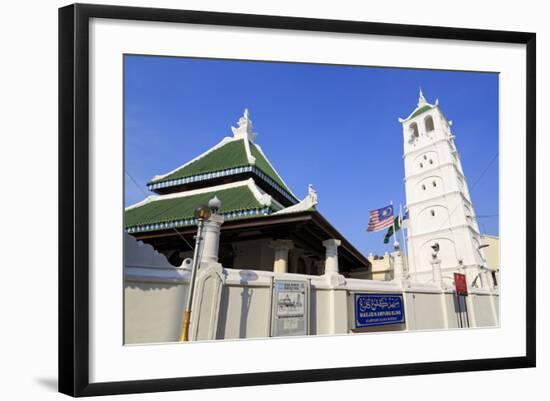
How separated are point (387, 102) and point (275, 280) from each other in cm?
264

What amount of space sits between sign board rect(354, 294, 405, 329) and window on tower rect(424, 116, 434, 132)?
223 centimetres

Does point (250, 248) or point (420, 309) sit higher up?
point (250, 248)

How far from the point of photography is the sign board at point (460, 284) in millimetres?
9383

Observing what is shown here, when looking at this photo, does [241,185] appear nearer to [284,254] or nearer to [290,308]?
[284,254]

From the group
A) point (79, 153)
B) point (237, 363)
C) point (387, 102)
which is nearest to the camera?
point (79, 153)

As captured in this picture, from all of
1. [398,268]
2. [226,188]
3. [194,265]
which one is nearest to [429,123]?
[398,268]

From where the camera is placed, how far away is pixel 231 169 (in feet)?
30.8

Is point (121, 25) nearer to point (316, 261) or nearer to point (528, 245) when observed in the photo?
point (316, 261)

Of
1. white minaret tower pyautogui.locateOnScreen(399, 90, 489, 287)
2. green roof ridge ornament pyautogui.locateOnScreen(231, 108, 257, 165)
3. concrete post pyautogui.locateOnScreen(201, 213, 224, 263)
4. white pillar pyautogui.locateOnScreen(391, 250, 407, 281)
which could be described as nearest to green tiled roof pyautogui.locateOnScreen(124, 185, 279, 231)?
concrete post pyautogui.locateOnScreen(201, 213, 224, 263)

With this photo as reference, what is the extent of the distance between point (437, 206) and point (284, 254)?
2.40 meters

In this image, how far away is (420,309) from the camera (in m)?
9.15

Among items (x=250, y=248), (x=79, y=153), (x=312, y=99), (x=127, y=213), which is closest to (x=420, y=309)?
(x=250, y=248)

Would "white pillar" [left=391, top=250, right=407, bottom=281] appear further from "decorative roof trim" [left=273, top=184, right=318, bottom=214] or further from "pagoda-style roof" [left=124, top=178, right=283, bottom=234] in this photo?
"pagoda-style roof" [left=124, top=178, right=283, bottom=234]

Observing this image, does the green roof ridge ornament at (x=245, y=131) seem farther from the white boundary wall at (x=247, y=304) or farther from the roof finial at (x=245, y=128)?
the white boundary wall at (x=247, y=304)
